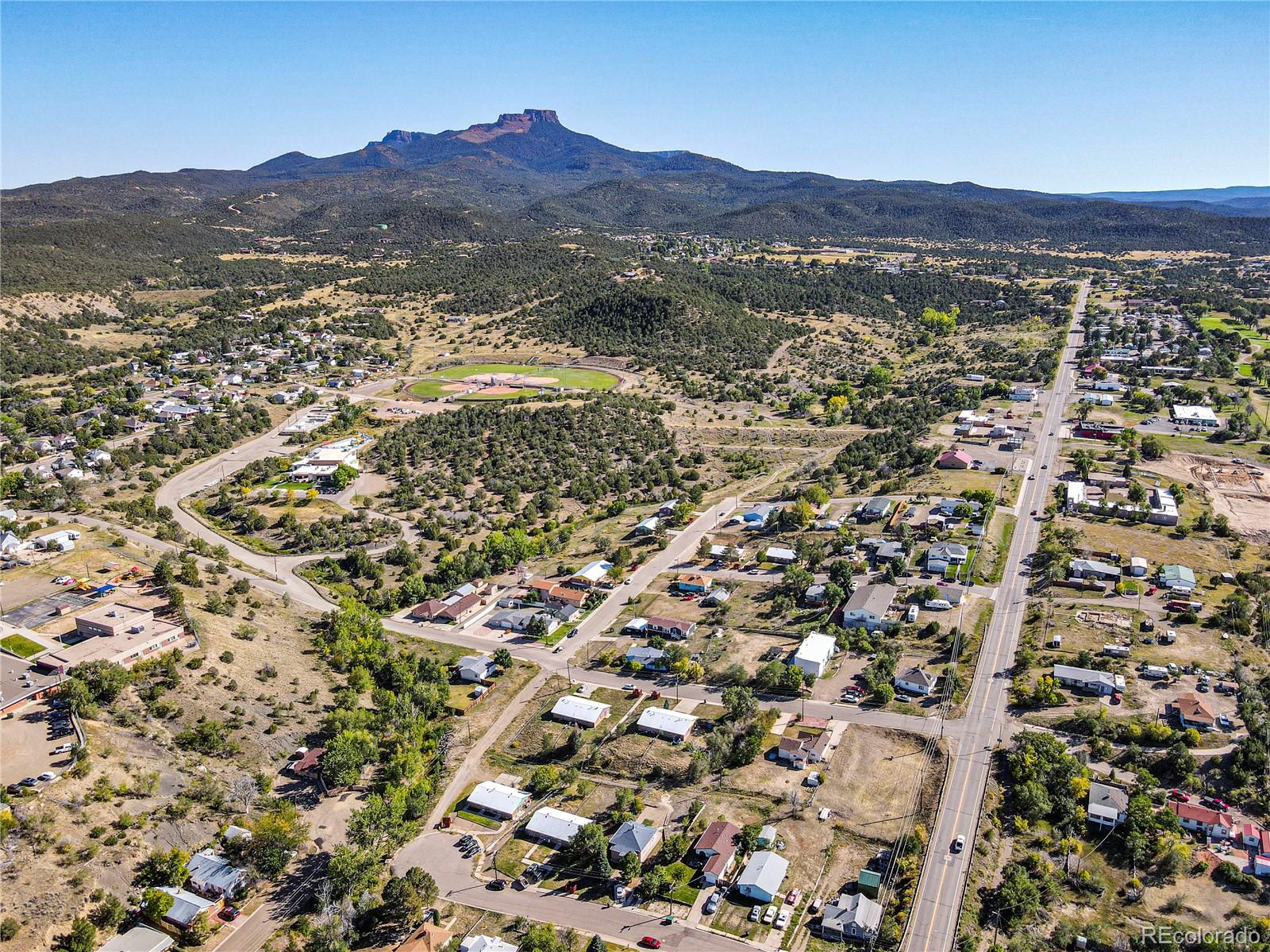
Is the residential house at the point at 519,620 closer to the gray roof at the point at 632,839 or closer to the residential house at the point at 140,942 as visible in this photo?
the gray roof at the point at 632,839

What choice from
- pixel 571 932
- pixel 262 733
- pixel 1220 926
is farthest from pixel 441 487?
pixel 1220 926

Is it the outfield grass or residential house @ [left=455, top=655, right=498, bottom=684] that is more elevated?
the outfield grass

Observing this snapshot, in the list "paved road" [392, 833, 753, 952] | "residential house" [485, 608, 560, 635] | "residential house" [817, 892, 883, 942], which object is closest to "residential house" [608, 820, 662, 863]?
"paved road" [392, 833, 753, 952]

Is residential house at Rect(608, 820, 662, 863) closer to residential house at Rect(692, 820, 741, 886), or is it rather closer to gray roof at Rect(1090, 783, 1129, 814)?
residential house at Rect(692, 820, 741, 886)

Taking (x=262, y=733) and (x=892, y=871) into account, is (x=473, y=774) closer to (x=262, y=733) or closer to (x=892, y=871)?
(x=262, y=733)

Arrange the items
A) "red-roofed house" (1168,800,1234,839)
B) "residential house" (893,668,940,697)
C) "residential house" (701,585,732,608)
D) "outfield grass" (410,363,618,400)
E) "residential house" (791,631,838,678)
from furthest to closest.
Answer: "outfield grass" (410,363,618,400), "residential house" (701,585,732,608), "residential house" (791,631,838,678), "residential house" (893,668,940,697), "red-roofed house" (1168,800,1234,839)

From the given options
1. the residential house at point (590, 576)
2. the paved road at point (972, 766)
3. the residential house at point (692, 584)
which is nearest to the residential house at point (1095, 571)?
the paved road at point (972, 766)

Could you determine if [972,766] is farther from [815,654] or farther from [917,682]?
[815,654]
